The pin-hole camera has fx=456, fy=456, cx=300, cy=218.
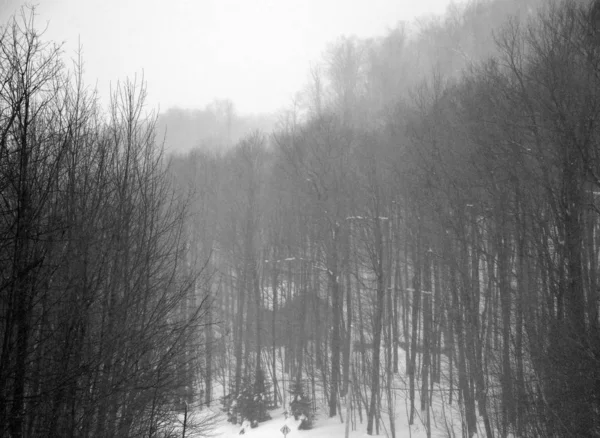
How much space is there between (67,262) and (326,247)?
13831 mm

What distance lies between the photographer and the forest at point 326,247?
527 centimetres

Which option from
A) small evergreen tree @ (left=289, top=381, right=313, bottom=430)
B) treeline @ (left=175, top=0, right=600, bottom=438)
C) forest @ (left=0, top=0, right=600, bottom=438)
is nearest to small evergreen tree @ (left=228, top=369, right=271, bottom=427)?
forest @ (left=0, top=0, right=600, bottom=438)

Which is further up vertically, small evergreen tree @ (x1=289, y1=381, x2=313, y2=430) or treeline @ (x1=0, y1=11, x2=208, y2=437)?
treeline @ (x1=0, y1=11, x2=208, y2=437)

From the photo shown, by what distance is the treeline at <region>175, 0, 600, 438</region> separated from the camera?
1020 cm

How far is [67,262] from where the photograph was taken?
5.59m

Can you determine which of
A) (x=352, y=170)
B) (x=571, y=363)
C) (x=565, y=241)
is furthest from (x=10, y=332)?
(x=352, y=170)

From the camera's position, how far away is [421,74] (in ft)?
107

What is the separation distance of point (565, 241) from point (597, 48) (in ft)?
14.3

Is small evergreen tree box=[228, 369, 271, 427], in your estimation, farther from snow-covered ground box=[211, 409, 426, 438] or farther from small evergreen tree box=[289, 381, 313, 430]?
small evergreen tree box=[289, 381, 313, 430]

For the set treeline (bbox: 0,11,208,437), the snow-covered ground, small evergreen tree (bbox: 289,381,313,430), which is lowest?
the snow-covered ground

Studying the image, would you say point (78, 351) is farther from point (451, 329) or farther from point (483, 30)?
point (483, 30)

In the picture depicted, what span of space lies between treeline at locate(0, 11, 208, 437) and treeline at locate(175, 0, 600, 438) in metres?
7.38

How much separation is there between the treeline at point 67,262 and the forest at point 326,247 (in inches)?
1.8

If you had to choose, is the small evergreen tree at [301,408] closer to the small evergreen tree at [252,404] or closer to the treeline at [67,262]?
the small evergreen tree at [252,404]
